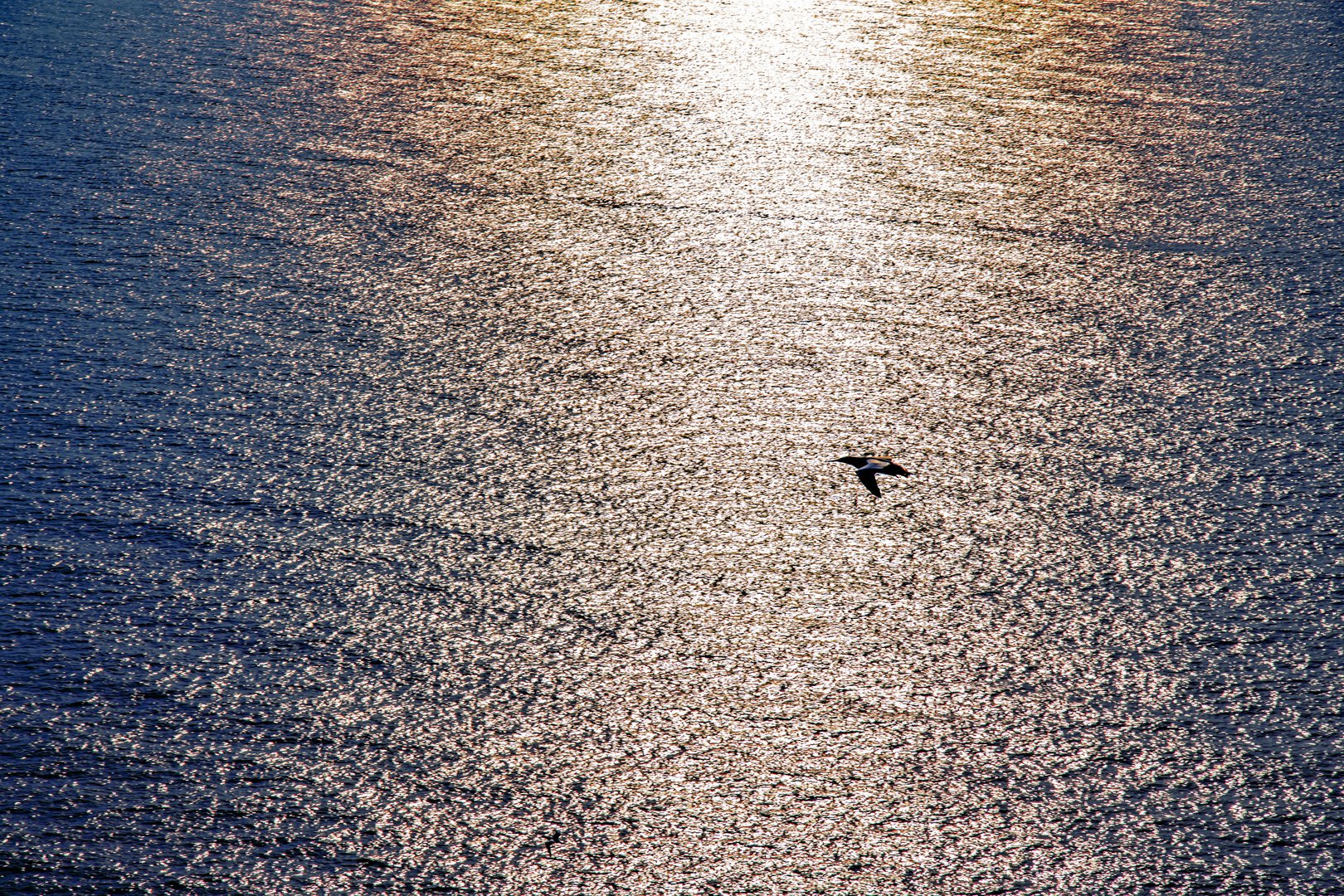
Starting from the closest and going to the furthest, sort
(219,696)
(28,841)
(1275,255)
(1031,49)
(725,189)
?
(28,841) < (219,696) < (1275,255) < (725,189) < (1031,49)

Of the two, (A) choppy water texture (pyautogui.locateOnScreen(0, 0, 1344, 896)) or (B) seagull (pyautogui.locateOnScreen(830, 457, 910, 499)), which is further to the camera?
(B) seagull (pyautogui.locateOnScreen(830, 457, 910, 499))

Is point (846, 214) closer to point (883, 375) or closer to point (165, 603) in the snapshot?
point (883, 375)

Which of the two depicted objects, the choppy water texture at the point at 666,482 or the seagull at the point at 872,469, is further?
the seagull at the point at 872,469

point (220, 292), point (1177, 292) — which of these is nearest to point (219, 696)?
point (220, 292)
